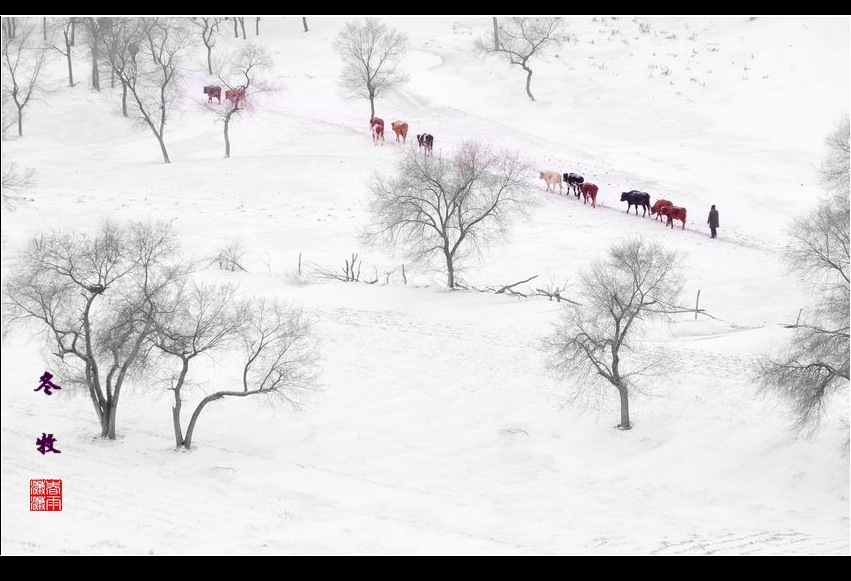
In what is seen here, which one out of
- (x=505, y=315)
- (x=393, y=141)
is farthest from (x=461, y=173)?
(x=393, y=141)

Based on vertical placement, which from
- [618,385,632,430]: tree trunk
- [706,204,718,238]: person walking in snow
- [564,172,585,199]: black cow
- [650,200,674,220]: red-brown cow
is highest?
[564,172,585,199]: black cow

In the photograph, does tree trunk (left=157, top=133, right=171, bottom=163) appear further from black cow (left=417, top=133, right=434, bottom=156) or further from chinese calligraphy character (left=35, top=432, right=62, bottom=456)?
chinese calligraphy character (left=35, top=432, right=62, bottom=456)

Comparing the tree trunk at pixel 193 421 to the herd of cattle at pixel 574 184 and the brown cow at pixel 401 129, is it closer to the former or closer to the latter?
the herd of cattle at pixel 574 184

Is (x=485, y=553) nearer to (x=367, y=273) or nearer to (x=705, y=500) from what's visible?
(x=705, y=500)

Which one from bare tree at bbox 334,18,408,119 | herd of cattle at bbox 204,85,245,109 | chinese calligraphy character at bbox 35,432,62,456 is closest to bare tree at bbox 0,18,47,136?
herd of cattle at bbox 204,85,245,109

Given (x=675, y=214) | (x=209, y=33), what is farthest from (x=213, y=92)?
(x=675, y=214)

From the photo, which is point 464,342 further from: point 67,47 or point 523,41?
point 67,47

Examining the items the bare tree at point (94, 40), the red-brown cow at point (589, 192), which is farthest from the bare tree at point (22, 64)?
the red-brown cow at point (589, 192)
